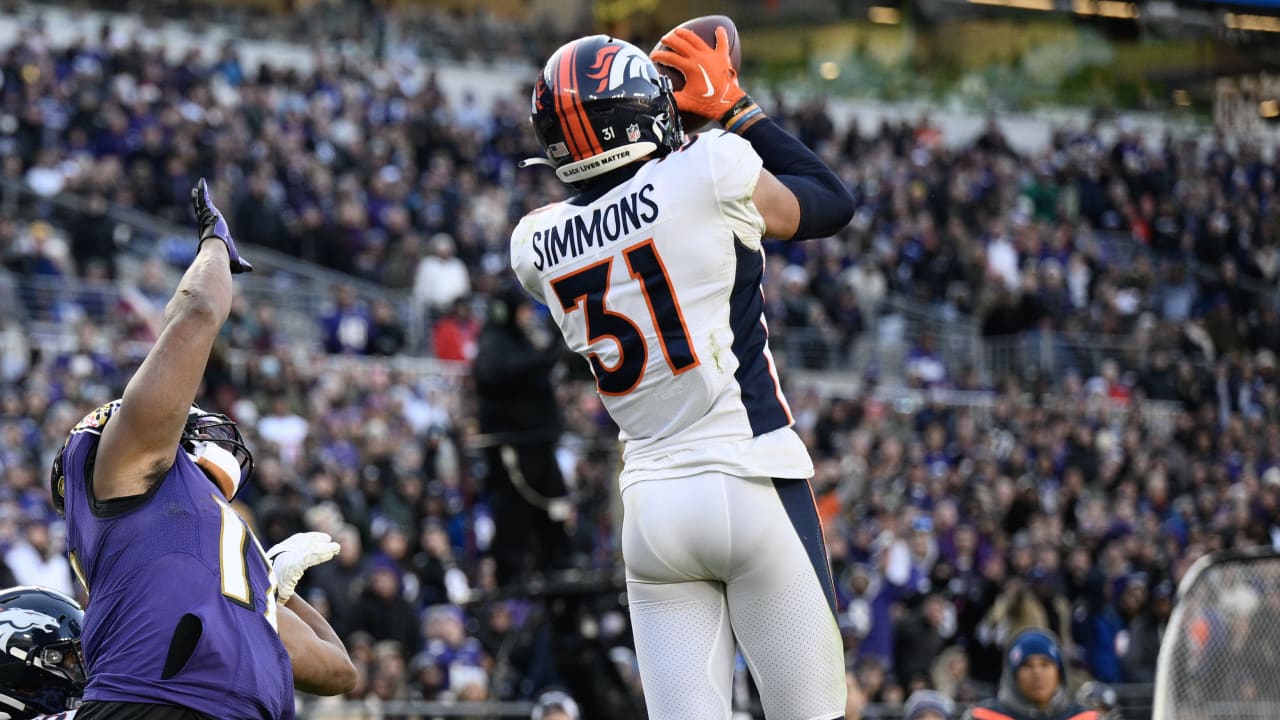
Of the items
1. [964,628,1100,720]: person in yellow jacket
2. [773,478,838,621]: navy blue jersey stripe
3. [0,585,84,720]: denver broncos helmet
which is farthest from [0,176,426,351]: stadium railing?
[773,478,838,621]: navy blue jersey stripe

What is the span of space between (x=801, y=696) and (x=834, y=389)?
16.8 metres

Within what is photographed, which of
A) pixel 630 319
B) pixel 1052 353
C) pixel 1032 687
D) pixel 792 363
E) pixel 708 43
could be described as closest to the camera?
pixel 630 319

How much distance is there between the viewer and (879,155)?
2753 cm

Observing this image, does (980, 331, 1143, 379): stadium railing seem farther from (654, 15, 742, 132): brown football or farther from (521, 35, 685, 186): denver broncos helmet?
(521, 35, 685, 186): denver broncos helmet

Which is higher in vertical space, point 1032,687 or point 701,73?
point 701,73

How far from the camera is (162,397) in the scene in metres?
3.88

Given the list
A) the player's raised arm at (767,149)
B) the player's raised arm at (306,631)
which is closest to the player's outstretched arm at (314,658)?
the player's raised arm at (306,631)

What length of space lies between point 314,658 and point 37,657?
67 cm

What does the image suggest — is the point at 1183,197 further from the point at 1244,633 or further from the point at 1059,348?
the point at 1244,633

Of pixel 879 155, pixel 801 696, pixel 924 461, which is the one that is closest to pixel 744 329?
pixel 801 696

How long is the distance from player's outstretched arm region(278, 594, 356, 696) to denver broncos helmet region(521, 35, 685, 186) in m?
1.31

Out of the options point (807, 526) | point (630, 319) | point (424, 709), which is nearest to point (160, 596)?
point (630, 319)

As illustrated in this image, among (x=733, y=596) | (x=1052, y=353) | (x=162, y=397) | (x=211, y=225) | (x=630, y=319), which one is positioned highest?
(x=211, y=225)

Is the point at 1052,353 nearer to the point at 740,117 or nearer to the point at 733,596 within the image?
the point at 740,117
